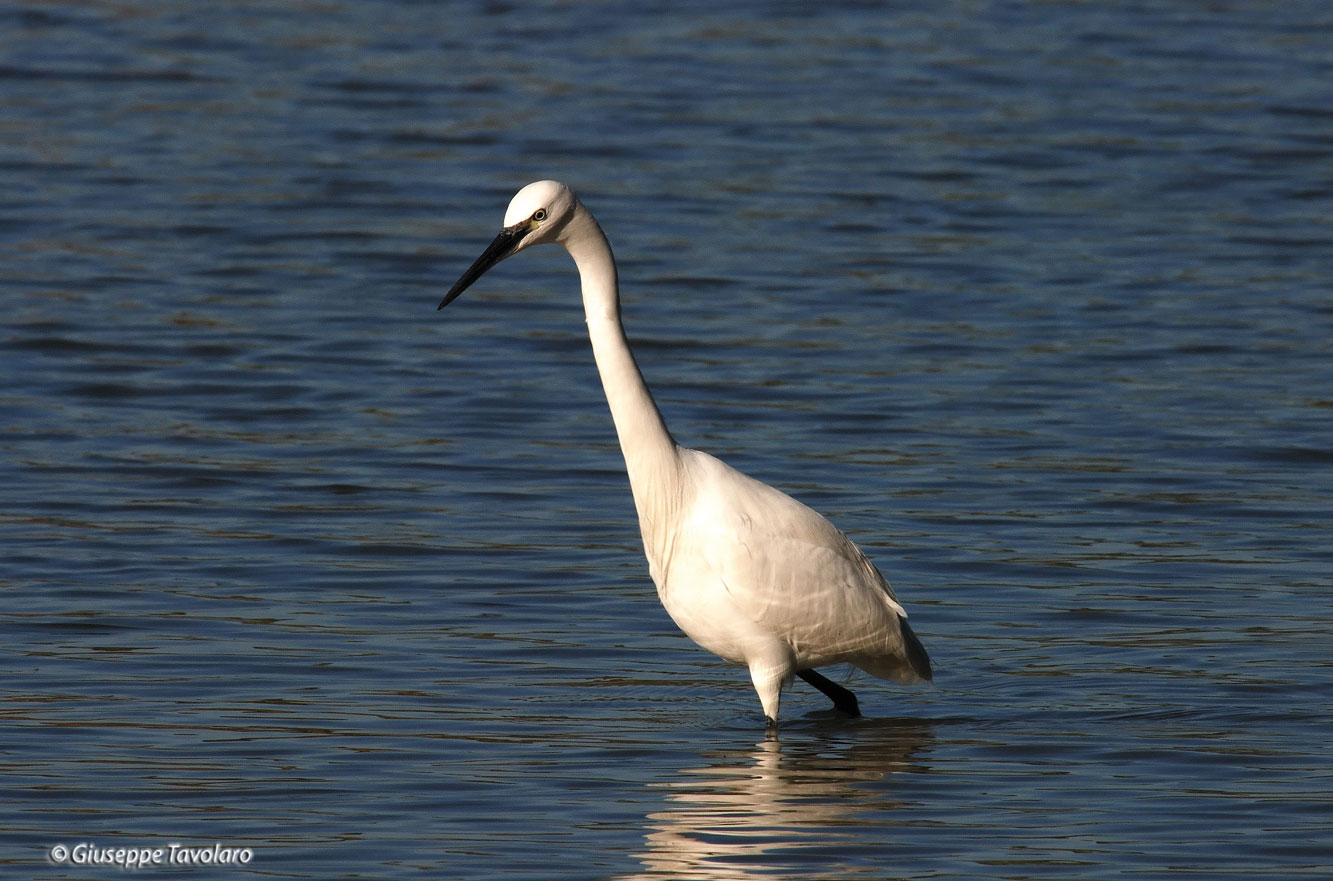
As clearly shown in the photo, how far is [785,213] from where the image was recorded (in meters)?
16.8

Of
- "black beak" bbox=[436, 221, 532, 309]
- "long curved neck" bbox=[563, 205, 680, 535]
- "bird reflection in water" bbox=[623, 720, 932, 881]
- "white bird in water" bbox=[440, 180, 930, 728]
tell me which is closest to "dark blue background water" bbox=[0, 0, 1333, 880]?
"bird reflection in water" bbox=[623, 720, 932, 881]

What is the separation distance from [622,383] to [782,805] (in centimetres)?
150

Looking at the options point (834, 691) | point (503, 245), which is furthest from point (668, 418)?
point (503, 245)

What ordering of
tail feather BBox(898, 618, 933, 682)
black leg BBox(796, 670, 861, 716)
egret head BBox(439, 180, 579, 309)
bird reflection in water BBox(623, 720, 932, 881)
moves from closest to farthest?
bird reflection in water BBox(623, 720, 932, 881), egret head BBox(439, 180, 579, 309), tail feather BBox(898, 618, 933, 682), black leg BBox(796, 670, 861, 716)

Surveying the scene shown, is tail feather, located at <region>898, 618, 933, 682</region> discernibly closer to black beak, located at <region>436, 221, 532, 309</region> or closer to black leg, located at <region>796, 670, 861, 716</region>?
black leg, located at <region>796, 670, 861, 716</region>

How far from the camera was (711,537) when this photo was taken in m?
7.50

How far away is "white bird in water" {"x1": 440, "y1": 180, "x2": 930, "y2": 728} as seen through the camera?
24.5 feet

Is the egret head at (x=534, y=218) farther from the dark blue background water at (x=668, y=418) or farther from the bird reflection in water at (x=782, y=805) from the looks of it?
the bird reflection in water at (x=782, y=805)

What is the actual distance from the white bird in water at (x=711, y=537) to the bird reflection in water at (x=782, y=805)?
272 mm

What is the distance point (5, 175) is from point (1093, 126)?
28.9ft

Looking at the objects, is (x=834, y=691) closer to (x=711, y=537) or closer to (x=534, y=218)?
(x=711, y=537)

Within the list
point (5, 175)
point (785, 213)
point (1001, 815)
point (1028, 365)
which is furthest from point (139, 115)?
point (1001, 815)

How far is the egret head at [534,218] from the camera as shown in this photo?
736 centimetres

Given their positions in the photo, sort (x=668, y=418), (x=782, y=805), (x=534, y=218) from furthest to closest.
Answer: (x=668, y=418) < (x=534, y=218) < (x=782, y=805)
